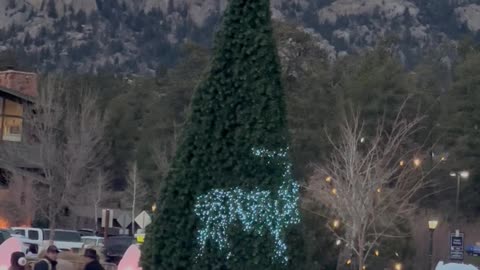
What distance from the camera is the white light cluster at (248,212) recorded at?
483 inches

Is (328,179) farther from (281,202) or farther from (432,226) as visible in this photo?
(281,202)

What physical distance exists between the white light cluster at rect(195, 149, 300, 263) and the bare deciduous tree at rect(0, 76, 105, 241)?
1311 inches

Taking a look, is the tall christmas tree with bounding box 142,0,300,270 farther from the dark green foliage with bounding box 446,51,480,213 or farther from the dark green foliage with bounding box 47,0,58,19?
the dark green foliage with bounding box 47,0,58,19

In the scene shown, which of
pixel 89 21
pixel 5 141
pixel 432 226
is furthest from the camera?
pixel 89 21

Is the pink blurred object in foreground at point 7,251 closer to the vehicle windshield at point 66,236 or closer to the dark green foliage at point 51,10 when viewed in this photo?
the vehicle windshield at point 66,236

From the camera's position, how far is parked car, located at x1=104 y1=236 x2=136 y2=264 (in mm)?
39047

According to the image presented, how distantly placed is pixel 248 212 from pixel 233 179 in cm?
43

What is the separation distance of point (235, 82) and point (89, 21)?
163 metres

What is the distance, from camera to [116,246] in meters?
40.9

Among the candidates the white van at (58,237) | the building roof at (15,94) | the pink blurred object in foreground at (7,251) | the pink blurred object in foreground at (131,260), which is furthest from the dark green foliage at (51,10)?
the pink blurred object in foreground at (131,260)

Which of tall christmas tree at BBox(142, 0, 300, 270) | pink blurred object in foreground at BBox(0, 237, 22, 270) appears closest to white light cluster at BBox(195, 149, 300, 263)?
tall christmas tree at BBox(142, 0, 300, 270)

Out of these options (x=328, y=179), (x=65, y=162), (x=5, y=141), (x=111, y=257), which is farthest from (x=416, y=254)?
(x=5, y=141)

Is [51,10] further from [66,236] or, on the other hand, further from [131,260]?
[131,260]

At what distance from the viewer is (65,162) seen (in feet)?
157
